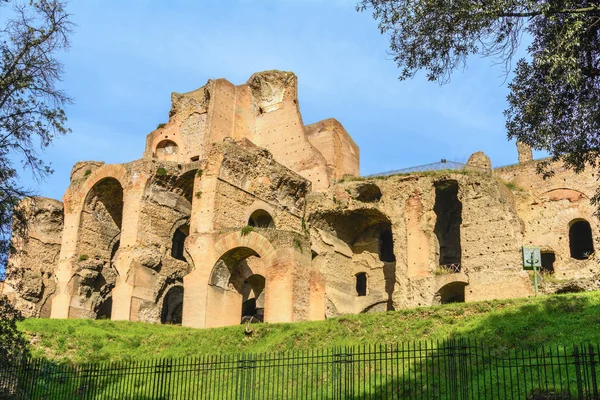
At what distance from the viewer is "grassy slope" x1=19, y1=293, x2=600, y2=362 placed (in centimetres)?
1573

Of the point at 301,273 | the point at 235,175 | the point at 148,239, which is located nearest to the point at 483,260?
the point at 301,273

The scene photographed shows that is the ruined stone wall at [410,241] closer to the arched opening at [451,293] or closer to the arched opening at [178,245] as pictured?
the arched opening at [451,293]

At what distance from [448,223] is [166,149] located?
15.8 metres

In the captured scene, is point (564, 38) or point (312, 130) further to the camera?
point (312, 130)

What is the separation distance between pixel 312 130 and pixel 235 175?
12.5 meters

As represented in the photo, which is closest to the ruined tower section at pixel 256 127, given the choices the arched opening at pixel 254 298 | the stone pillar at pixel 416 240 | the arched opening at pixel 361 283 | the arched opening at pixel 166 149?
the arched opening at pixel 166 149

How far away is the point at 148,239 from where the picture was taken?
2902 centimetres

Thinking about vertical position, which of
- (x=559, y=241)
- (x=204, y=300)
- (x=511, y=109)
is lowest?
(x=204, y=300)

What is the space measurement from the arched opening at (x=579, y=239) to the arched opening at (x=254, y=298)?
13.9 m

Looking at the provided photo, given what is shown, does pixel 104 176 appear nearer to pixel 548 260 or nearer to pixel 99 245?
pixel 99 245

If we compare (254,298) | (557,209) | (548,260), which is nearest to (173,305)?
A: (254,298)

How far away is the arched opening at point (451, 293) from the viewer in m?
27.8

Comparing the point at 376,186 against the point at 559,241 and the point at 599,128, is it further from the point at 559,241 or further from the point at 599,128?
the point at 599,128

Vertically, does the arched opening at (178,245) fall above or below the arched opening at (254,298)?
above
